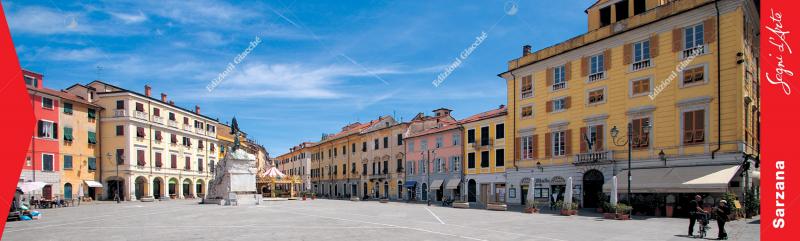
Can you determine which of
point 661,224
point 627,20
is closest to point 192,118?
point 627,20

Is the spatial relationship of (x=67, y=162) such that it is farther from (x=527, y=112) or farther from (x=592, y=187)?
(x=592, y=187)

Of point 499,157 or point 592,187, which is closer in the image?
point 592,187

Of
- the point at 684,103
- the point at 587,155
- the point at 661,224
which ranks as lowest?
the point at 661,224

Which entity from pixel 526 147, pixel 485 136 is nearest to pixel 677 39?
pixel 526 147

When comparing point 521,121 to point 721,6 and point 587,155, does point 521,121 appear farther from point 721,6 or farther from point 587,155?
point 721,6

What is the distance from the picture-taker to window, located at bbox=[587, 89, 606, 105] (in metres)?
34.6

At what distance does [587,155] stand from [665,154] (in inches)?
214

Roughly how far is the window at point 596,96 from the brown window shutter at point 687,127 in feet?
18.8

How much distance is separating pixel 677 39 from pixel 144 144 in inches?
2196

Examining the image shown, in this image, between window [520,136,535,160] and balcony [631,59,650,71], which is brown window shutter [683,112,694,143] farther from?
window [520,136,535,160]

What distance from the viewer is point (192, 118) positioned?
71.6 m

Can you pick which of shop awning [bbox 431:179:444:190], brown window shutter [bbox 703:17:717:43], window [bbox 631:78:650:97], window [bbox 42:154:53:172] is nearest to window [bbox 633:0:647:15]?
window [bbox 631:78:650:97]

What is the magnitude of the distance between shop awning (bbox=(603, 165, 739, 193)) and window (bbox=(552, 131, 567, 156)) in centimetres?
617

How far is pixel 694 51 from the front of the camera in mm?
29297
